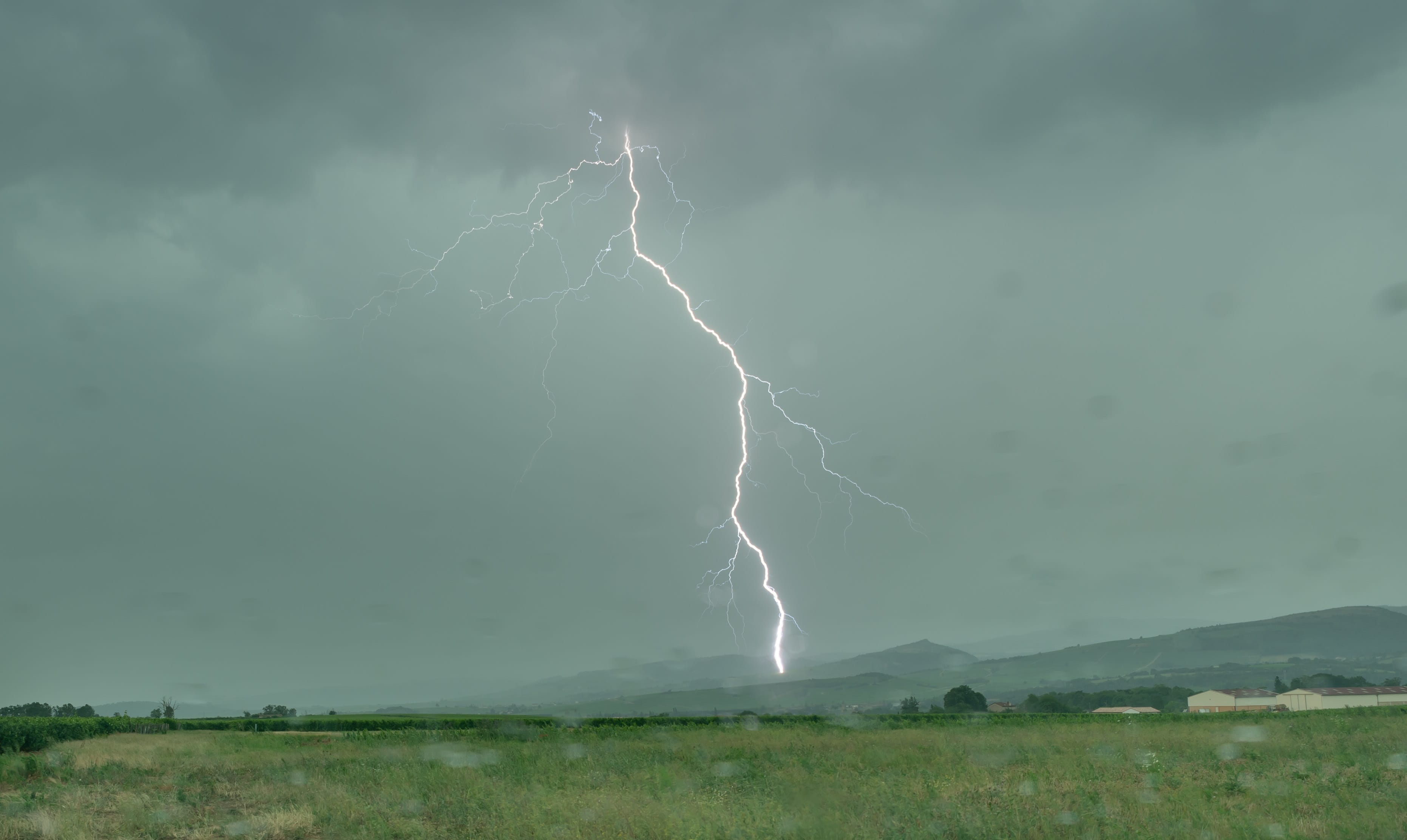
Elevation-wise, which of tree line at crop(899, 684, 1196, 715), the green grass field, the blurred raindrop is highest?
the green grass field

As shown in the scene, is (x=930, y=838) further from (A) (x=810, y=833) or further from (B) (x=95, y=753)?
(B) (x=95, y=753)

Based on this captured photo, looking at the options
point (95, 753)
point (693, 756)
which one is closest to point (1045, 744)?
point (693, 756)

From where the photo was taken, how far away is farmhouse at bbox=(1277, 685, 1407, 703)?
3440 inches

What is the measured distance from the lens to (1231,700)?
104938 millimetres

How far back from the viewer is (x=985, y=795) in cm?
1573

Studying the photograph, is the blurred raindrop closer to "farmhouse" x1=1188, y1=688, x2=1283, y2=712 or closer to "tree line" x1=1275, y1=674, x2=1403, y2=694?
"farmhouse" x1=1188, y1=688, x2=1283, y2=712

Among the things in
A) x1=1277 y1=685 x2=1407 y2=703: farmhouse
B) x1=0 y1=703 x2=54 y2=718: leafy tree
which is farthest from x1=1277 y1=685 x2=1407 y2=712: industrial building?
x1=0 y1=703 x2=54 y2=718: leafy tree

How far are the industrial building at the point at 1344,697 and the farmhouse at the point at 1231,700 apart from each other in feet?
19.6

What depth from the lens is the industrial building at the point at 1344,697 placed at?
287 ft

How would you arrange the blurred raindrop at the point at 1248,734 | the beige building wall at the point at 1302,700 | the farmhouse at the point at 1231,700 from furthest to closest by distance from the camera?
1. the farmhouse at the point at 1231,700
2. the beige building wall at the point at 1302,700
3. the blurred raindrop at the point at 1248,734

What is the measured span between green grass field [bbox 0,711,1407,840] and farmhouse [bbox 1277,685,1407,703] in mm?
72086

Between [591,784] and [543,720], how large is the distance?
145 feet

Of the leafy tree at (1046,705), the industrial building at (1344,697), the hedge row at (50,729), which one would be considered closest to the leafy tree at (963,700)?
the leafy tree at (1046,705)

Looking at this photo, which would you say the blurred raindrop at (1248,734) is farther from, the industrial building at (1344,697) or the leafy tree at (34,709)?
the leafy tree at (34,709)
